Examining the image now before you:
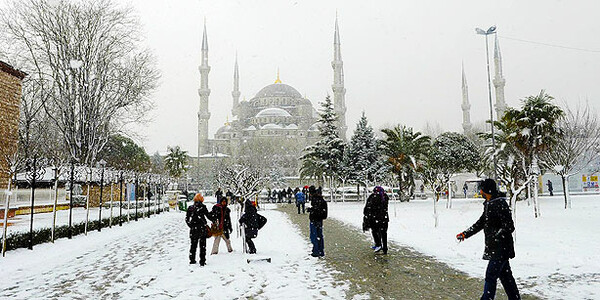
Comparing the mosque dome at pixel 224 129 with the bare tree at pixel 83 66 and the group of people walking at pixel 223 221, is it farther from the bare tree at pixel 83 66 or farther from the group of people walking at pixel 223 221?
A: the group of people walking at pixel 223 221

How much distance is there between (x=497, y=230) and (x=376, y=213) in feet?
12.6

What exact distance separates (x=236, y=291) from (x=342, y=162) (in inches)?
1087

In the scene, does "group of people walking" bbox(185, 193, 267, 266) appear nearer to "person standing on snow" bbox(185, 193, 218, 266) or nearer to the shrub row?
"person standing on snow" bbox(185, 193, 218, 266)

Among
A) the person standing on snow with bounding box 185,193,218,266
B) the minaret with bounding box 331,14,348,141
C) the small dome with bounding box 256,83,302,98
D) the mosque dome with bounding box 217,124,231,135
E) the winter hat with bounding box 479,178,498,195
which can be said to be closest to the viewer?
the winter hat with bounding box 479,178,498,195

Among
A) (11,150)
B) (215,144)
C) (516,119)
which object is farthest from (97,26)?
(215,144)

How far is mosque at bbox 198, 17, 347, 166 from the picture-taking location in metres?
72.4

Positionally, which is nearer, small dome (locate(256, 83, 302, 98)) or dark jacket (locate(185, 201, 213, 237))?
dark jacket (locate(185, 201, 213, 237))

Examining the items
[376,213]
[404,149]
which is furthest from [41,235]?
[404,149]

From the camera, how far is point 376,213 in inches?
323

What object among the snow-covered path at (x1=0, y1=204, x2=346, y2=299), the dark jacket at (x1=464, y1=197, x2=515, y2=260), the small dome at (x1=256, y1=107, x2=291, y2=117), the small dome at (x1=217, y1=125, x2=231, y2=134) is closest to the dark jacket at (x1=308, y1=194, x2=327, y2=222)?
the snow-covered path at (x1=0, y1=204, x2=346, y2=299)

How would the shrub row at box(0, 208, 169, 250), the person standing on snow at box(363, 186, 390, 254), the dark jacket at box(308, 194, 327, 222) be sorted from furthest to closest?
the shrub row at box(0, 208, 169, 250), the person standing on snow at box(363, 186, 390, 254), the dark jacket at box(308, 194, 327, 222)

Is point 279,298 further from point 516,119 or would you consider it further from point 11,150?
point 516,119

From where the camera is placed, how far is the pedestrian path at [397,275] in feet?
17.3

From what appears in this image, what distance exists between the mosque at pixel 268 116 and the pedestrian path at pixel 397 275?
208 feet
